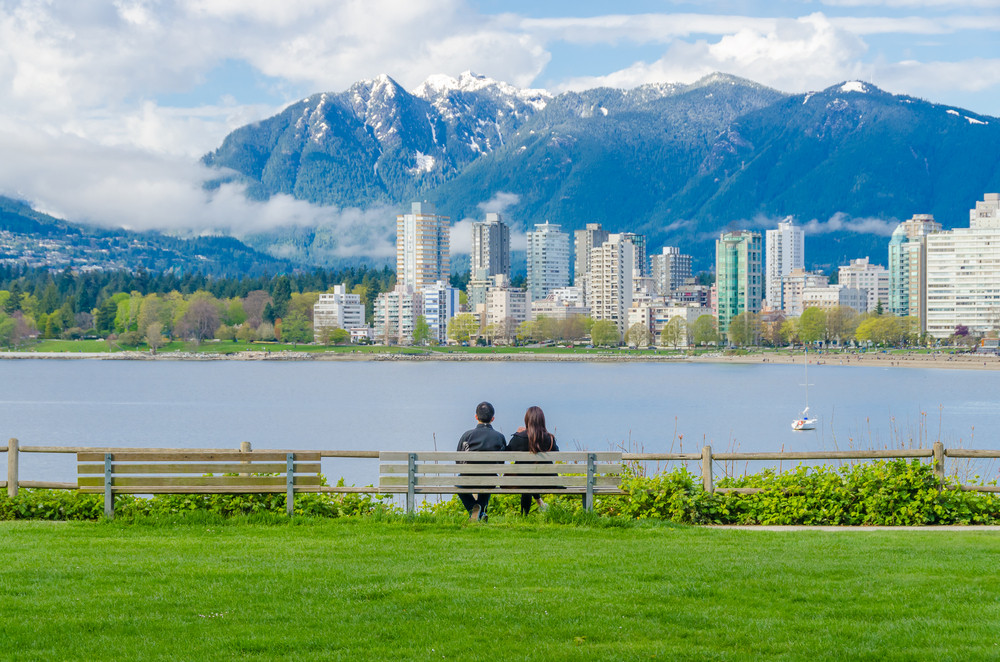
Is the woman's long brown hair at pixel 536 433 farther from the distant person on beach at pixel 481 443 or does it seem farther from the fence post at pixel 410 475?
the fence post at pixel 410 475

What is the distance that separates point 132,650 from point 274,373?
463 feet

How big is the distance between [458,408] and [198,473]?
66630 millimetres

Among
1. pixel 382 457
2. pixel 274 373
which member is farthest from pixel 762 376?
pixel 382 457

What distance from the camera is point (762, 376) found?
→ 140125 mm

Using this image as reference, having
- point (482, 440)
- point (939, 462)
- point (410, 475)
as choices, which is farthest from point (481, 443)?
point (939, 462)

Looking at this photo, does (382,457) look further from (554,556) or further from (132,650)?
(132,650)

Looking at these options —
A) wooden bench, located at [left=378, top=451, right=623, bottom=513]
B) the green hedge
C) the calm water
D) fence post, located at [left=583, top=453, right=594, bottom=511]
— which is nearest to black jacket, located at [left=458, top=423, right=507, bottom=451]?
wooden bench, located at [left=378, top=451, right=623, bottom=513]

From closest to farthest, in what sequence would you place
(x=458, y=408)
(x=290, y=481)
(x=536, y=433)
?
(x=290, y=481), (x=536, y=433), (x=458, y=408)

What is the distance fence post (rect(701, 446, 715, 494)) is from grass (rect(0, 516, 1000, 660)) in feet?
5.60

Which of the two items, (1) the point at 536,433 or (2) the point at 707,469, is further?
(2) the point at 707,469

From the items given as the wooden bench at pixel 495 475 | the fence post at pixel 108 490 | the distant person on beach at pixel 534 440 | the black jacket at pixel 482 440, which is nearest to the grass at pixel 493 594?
the fence post at pixel 108 490

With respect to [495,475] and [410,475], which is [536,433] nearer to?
[495,475]

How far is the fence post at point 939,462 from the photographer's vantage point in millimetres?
14180

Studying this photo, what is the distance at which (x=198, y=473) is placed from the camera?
1319 centimetres
